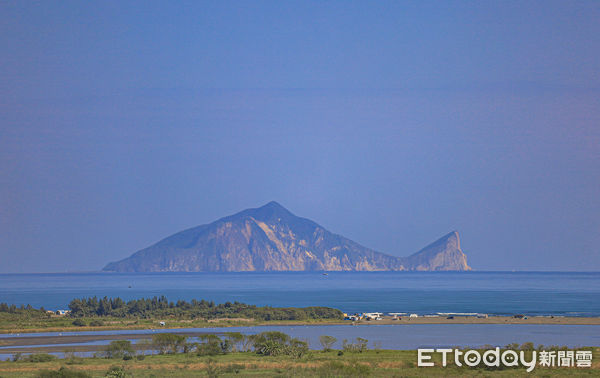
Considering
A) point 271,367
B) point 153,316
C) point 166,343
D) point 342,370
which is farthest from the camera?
point 153,316

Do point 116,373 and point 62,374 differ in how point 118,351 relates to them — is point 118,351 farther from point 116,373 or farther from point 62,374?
point 62,374

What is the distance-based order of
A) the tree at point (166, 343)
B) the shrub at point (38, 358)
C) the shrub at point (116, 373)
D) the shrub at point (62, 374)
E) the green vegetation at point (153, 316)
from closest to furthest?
the shrub at point (62, 374), the shrub at point (116, 373), the shrub at point (38, 358), the tree at point (166, 343), the green vegetation at point (153, 316)

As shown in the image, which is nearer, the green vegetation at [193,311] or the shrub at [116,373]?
the shrub at [116,373]

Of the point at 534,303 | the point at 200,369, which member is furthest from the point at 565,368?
the point at 534,303

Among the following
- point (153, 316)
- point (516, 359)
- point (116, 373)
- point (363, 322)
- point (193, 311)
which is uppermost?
point (193, 311)

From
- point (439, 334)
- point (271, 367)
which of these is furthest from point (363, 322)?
point (271, 367)

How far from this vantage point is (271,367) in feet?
141

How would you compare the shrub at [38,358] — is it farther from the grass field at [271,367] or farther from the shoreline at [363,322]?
the shoreline at [363,322]

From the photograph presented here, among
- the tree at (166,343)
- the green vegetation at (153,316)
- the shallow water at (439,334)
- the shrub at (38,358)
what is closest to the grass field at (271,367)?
the shrub at (38,358)

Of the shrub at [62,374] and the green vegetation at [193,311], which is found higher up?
the green vegetation at [193,311]

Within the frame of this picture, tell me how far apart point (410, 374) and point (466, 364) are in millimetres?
3887

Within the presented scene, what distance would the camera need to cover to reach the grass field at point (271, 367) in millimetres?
38406

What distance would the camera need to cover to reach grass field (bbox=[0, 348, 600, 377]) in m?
38.4

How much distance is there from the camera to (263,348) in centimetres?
5100
